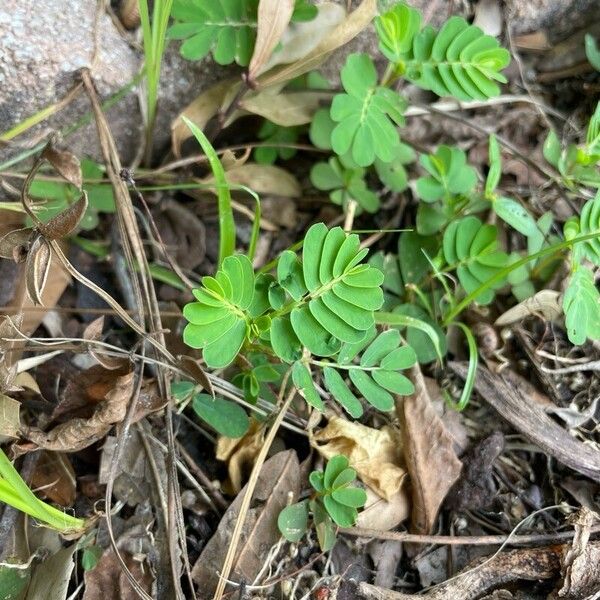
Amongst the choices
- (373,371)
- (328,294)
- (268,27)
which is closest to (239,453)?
(373,371)

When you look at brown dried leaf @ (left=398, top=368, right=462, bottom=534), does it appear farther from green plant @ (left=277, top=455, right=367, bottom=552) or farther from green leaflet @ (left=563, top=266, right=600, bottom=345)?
green leaflet @ (left=563, top=266, right=600, bottom=345)

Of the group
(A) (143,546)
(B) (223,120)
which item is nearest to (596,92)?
(B) (223,120)

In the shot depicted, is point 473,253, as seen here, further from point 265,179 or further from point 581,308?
point 265,179

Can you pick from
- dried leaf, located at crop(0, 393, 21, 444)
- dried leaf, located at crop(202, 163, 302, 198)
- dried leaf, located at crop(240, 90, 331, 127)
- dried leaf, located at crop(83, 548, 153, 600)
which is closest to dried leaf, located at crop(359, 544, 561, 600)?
dried leaf, located at crop(83, 548, 153, 600)

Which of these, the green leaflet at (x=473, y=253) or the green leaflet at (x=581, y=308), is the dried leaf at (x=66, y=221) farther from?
the green leaflet at (x=581, y=308)

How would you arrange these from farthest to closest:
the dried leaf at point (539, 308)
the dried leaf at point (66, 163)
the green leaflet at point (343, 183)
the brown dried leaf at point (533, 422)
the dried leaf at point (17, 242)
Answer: the green leaflet at point (343, 183), the dried leaf at point (539, 308), the brown dried leaf at point (533, 422), the dried leaf at point (66, 163), the dried leaf at point (17, 242)

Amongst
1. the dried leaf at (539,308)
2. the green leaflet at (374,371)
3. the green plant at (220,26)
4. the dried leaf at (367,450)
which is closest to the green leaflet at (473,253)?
the dried leaf at (539,308)
